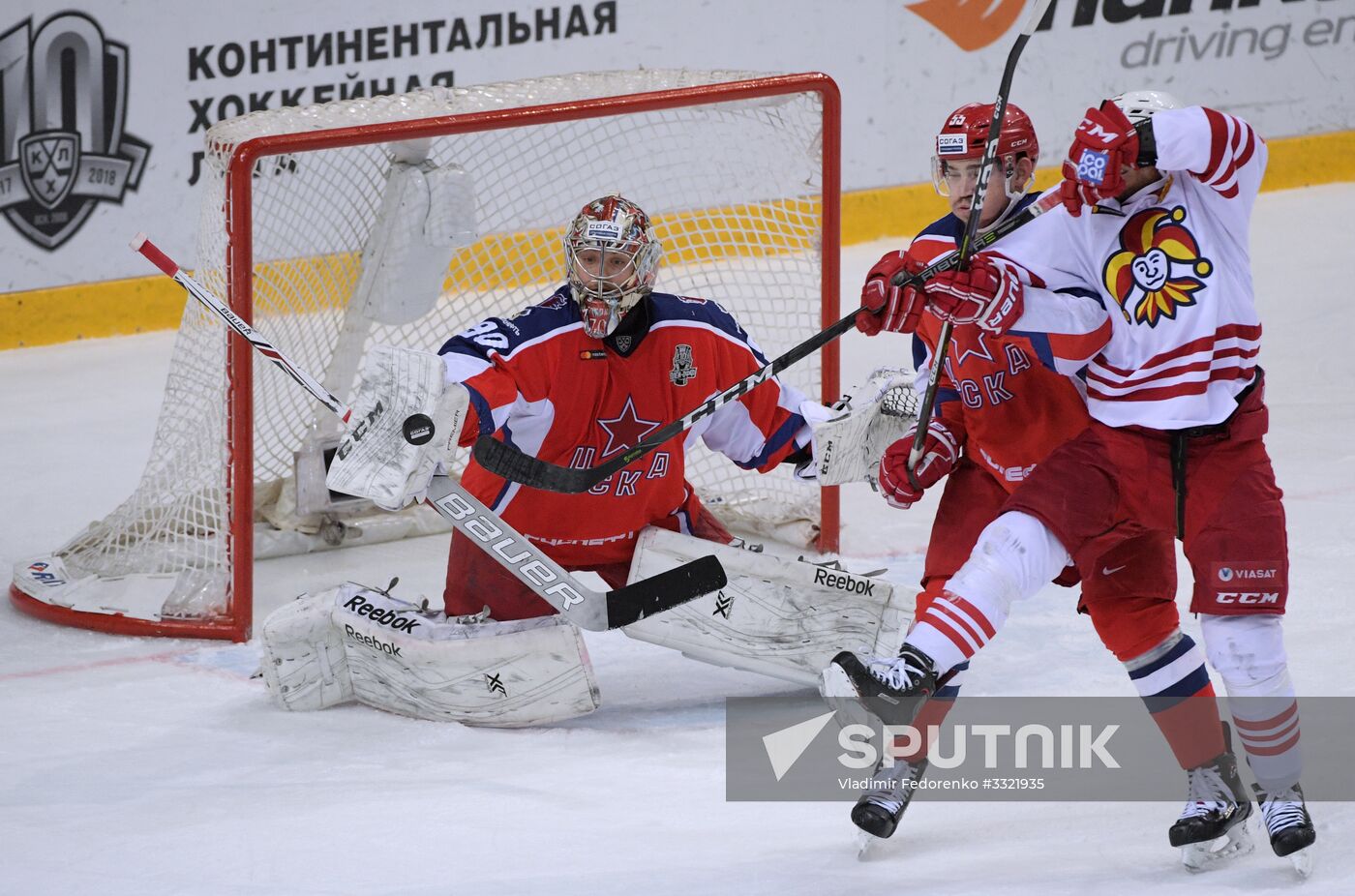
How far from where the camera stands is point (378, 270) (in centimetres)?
429

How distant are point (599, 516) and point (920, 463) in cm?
66

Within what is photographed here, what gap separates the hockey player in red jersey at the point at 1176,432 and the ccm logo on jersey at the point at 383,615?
110 cm

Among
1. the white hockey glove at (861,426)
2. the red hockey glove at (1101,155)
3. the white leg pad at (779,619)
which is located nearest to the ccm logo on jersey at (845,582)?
the white leg pad at (779,619)

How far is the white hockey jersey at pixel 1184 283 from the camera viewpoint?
2.57 meters

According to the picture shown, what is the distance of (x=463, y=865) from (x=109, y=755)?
0.86 meters

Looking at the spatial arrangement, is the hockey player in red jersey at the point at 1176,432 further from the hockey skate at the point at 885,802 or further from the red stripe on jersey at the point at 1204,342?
the hockey skate at the point at 885,802

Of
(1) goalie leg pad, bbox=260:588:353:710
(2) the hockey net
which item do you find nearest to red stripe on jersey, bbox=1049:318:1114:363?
(1) goalie leg pad, bbox=260:588:353:710

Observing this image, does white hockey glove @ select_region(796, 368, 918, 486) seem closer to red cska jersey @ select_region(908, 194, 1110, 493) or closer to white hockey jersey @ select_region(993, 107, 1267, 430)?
red cska jersey @ select_region(908, 194, 1110, 493)

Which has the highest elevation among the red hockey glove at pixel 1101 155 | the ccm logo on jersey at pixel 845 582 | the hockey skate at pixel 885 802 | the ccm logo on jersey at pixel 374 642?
the red hockey glove at pixel 1101 155

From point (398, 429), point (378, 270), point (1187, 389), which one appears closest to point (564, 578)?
point (398, 429)

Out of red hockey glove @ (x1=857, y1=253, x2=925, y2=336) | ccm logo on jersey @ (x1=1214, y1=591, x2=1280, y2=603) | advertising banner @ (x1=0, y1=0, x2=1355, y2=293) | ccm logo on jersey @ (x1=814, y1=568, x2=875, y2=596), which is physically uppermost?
advertising banner @ (x1=0, y1=0, x2=1355, y2=293)

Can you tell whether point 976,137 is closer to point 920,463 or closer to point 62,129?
point 920,463

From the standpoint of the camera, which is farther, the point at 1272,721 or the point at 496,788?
the point at 496,788

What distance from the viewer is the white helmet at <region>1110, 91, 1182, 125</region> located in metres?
2.62
